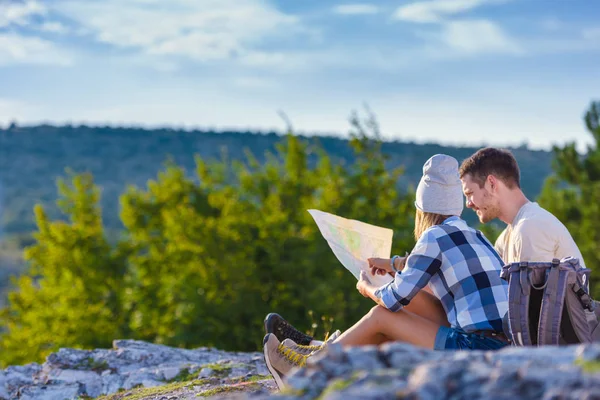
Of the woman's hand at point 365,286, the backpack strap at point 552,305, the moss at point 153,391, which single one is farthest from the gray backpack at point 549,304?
the moss at point 153,391

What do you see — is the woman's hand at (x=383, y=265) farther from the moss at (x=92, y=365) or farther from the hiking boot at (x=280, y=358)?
the moss at (x=92, y=365)

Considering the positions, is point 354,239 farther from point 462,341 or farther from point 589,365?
point 589,365

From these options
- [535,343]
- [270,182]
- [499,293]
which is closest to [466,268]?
[499,293]

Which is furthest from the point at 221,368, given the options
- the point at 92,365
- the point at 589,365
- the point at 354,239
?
the point at 589,365

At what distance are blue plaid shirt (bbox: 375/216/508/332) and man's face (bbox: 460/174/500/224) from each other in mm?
879

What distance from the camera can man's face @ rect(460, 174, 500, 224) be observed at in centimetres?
508

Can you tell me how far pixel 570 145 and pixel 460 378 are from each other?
27.3 metres

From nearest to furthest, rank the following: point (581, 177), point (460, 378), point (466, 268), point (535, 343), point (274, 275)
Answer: point (460, 378)
point (535, 343)
point (466, 268)
point (274, 275)
point (581, 177)

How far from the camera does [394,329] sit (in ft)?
14.3

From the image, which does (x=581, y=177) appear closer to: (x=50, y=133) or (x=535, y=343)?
(x=535, y=343)

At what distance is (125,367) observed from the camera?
7.62 meters

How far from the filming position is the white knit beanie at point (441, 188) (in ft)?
14.6

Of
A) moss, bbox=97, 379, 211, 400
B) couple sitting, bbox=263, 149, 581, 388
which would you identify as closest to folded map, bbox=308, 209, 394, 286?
couple sitting, bbox=263, 149, 581, 388

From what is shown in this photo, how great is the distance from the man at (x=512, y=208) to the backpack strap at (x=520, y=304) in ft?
3.61
